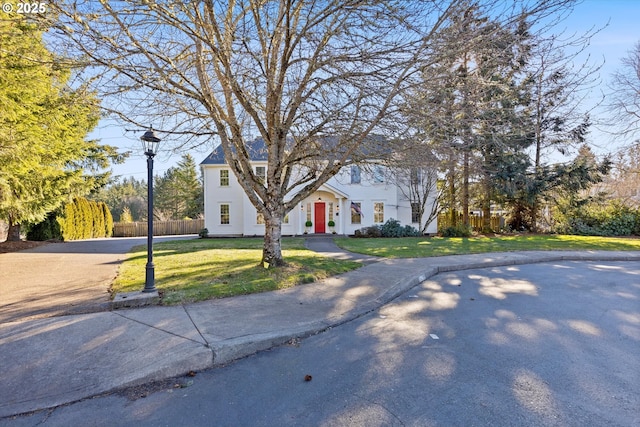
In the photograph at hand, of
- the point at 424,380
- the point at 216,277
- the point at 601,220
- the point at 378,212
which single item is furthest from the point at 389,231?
the point at 424,380

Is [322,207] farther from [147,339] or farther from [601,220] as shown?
[147,339]

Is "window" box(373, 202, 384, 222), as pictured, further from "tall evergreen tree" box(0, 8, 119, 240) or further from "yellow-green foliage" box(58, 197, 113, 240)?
A: "yellow-green foliage" box(58, 197, 113, 240)

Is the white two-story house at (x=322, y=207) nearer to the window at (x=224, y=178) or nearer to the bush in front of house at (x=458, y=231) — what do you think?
the window at (x=224, y=178)

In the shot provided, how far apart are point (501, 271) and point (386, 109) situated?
593 centimetres

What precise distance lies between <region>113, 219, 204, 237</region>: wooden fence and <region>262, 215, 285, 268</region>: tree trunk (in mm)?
→ 25699

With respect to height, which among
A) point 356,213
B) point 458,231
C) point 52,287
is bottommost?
point 52,287

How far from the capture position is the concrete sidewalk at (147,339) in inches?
116

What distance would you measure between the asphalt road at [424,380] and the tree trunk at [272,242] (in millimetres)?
3488

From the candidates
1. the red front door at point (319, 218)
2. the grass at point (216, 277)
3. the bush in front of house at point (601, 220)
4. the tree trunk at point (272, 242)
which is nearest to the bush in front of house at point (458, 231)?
the bush in front of house at point (601, 220)

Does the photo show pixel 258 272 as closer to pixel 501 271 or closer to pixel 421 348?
pixel 421 348

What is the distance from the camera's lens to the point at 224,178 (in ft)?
73.3

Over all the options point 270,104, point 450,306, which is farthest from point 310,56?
point 450,306

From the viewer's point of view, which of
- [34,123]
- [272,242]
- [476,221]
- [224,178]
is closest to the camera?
[272,242]

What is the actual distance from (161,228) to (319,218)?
18079 millimetres
